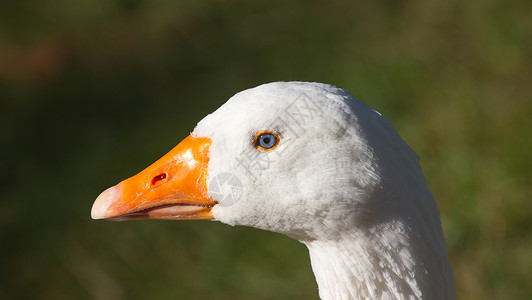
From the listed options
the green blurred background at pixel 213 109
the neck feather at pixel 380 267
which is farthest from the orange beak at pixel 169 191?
the green blurred background at pixel 213 109

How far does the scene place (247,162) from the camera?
1.48 meters

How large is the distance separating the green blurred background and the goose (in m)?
1.72

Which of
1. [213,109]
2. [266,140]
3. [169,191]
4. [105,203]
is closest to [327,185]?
[266,140]

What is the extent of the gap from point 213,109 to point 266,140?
2.87 meters

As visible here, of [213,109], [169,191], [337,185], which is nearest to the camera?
[337,185]

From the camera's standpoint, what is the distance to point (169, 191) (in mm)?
1583

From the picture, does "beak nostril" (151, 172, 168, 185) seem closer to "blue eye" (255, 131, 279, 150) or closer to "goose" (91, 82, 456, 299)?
"goose" (91, 82, 456, 299)

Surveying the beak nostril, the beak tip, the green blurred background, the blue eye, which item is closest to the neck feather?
the blue eye

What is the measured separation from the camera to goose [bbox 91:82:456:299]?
1.42 m

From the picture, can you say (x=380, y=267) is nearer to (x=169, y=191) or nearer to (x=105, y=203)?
(x=169, y=191)

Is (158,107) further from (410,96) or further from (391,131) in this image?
(391,131)

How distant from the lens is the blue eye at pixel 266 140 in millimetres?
1456

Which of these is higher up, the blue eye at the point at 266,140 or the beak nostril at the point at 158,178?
the blue eye at the point at 266,140

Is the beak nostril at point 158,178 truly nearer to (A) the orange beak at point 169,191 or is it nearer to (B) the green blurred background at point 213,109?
(A) the orange beak at point 169,191
